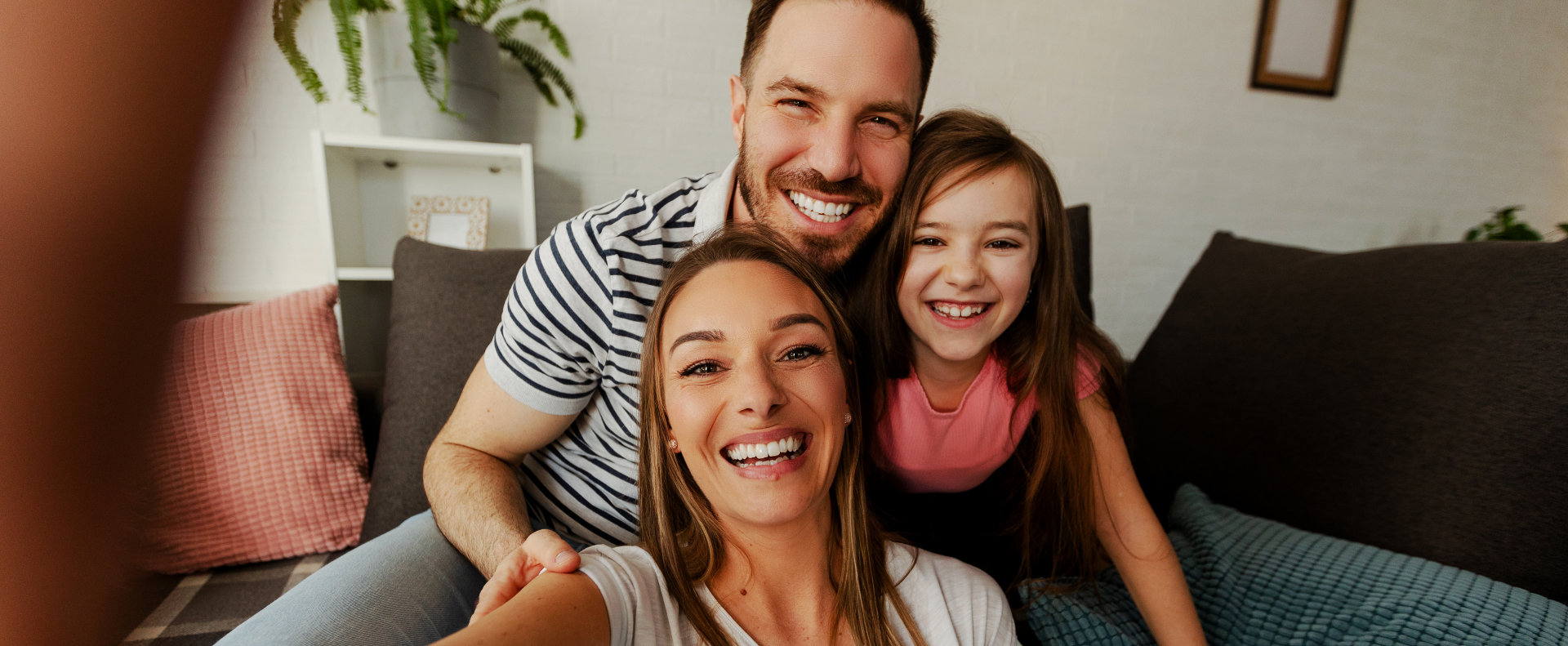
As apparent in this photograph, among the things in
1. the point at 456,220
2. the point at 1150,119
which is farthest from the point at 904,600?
the point at 1150,119

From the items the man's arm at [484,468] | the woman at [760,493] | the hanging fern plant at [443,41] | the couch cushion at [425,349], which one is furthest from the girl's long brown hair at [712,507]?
the hanging fern plant at [443,41]

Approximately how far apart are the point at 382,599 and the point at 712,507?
429mm

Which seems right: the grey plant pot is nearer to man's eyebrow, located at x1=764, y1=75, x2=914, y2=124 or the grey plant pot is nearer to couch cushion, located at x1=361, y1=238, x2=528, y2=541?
couch cushion, located at x1=361, y1=238, x2=528, y2=541

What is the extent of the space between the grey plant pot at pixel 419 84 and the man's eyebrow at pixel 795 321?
1294mm

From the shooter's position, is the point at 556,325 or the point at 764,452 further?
the point at 556,325

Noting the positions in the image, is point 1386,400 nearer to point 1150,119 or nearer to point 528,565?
point 528,565

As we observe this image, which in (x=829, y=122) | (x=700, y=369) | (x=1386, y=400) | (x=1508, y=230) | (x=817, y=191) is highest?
(x=829, y=122)

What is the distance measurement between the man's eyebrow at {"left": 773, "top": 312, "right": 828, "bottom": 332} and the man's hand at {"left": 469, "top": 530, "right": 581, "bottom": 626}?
37cm

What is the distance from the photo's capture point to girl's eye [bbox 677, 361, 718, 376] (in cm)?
91

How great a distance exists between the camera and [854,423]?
1.03 m

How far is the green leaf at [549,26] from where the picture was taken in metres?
1.94

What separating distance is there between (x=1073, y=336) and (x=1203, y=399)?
0.52m

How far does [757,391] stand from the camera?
869 millimetres

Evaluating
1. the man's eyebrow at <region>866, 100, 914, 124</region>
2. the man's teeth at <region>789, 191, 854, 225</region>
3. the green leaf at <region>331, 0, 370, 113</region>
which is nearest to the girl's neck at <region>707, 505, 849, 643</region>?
the man's teeth at <region>789, 191, 854, 225</region>
